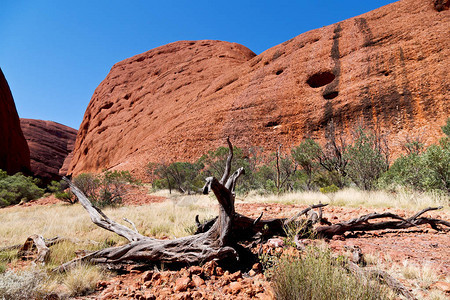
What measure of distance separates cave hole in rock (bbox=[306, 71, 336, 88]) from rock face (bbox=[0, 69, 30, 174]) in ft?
122

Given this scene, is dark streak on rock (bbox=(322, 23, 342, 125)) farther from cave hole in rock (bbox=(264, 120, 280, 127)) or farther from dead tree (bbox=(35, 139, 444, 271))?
dead tree (bbox=(35, 139, 444, 271))

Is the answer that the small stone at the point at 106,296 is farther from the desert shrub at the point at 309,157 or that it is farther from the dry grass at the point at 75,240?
the desert shrub at the point at 309,157

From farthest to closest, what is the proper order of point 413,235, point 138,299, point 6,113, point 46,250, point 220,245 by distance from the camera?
point 6,113 → point 413,235 → point 46,250 → point 220,245 → point 138,299

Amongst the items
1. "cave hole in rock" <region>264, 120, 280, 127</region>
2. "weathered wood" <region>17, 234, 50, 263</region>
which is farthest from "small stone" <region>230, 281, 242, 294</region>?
"cave hole in rock" <region>264, 120, 280, 127</region>

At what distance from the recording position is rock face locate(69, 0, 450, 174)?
17.8 metres

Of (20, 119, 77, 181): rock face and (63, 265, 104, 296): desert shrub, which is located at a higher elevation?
Answer: (20, 119, 77, 181): rock face

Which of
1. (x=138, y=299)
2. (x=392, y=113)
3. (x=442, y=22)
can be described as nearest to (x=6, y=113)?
(x=138, y=299)

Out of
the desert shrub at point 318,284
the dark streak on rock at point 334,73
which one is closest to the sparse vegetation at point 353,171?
the desert shrub at point 318,284

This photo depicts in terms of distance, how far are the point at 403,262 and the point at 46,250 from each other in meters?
3.93

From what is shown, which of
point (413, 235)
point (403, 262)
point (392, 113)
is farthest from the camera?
point (392, 113)

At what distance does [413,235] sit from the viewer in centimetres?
287

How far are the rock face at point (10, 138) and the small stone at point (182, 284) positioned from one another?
34351 millimetres

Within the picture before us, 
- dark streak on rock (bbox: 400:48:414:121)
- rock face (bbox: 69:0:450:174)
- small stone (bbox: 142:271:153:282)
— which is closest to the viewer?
small stone (bbox: 142:271:153:282)

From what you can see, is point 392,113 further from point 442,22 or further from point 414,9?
point 414,9
